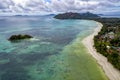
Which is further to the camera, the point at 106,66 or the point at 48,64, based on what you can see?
the point at 48,64

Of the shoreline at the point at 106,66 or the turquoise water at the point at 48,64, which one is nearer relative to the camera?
the shoreline at the point at 106,66

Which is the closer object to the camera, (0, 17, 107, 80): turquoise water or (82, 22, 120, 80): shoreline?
(82, 22, 120, 80): shoreline

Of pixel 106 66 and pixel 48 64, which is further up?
pixel 48 64

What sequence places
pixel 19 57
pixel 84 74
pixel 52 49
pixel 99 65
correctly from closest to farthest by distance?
1. pixel 84 74
2. pixel 99 65
3. pixel 19 57
4. pixel 52 49

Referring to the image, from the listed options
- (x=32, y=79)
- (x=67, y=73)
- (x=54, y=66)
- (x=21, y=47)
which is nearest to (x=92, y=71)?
(x=67, y=73)

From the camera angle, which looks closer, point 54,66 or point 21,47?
point 54,66

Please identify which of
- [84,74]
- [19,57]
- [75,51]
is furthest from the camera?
[75,51]

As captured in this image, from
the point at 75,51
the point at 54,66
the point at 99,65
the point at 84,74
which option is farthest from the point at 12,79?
the point at 75,51

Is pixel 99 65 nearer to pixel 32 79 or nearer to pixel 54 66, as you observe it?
pixel 54 66

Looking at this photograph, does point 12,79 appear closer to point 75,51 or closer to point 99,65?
point 99,65
